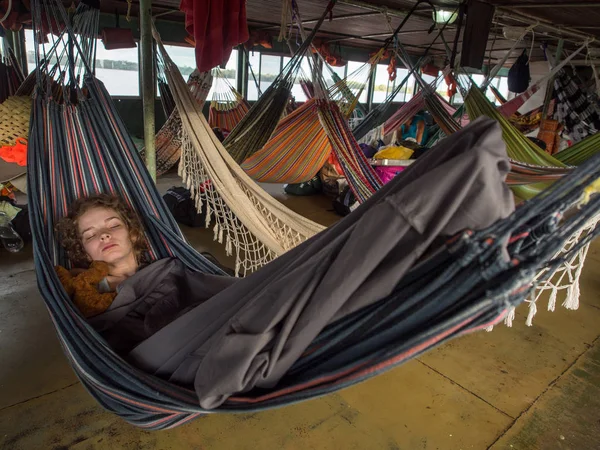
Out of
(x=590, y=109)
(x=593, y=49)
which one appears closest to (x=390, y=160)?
(x=593, y=49)

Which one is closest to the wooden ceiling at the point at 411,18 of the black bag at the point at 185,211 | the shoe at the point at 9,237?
the black bag at the point at 185,211

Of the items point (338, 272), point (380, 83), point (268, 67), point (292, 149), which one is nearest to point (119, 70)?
point (268, 67)

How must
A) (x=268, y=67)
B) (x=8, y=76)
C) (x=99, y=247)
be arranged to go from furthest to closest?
(x=268, y=67) < (x=8, y=76) < (x=99, y=247)

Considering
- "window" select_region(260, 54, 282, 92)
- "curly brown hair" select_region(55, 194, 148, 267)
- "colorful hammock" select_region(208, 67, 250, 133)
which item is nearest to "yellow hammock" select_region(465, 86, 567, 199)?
"curly brown hair" select_region(55, 194, 148, 267)

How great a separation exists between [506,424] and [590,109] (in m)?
5.26

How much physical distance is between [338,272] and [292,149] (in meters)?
2.21

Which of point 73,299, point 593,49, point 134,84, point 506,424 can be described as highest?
point 593,49

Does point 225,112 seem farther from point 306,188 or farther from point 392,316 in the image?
point 392,316

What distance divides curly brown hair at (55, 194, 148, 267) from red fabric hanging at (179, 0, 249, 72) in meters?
0.67

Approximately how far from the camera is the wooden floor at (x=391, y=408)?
1.35m

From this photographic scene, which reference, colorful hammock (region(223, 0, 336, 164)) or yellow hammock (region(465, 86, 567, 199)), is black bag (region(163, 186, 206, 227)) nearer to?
colorful hammock (region(223, 0, 336, 164))

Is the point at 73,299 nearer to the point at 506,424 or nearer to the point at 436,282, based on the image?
the point at 436,282

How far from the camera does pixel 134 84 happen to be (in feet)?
18.3

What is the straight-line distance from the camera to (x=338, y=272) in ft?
2.21
